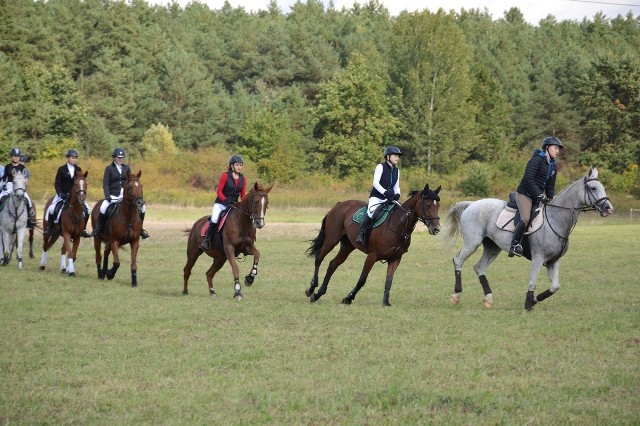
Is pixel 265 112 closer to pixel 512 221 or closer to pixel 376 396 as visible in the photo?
pixel 512 221

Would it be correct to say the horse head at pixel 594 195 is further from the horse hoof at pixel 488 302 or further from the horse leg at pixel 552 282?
the horse hoof at pixel 488 302

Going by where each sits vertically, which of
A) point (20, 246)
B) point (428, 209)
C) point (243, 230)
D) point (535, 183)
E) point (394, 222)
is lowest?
point (20, 246)

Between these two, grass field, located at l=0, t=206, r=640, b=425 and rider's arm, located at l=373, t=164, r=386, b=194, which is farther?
rider's arm, located at l=373, t=164, r=386, b=194

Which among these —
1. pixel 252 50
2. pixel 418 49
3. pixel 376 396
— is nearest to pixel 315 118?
pixel 418 49

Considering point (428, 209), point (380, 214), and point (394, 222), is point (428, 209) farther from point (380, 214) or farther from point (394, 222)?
point (380, 214)

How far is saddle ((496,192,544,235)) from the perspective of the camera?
16.1 meters

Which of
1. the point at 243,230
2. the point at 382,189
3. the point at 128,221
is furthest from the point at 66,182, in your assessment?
the point at 382,189

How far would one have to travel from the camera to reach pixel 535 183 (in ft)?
52.5

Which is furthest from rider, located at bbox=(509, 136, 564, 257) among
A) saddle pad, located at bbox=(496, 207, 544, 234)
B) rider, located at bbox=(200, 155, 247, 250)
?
rider, located at bbox=(200, 155, 247, 250)

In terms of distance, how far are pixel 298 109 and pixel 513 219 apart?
238ft

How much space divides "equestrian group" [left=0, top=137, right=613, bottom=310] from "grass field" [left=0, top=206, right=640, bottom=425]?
0.80 metres

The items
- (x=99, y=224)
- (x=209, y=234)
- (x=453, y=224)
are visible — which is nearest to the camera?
(x=209, y=234)

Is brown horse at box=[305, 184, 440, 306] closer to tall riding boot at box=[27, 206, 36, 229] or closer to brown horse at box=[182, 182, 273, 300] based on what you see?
brown horse at box=[182, 182, 273, 300]

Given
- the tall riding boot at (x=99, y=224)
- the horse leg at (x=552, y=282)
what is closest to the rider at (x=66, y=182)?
the tall riding boot at (x=99, y=224)
